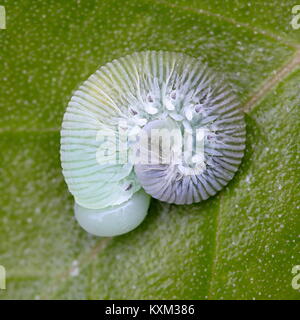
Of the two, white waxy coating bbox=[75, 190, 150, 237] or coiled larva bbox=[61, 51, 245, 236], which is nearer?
coiled larva bbox=[61, 51, 245, 236]

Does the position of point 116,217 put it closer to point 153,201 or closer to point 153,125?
point 153,201

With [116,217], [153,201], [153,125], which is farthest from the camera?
[153,201]

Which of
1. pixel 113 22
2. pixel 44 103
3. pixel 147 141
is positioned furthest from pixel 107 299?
pixel 113 22

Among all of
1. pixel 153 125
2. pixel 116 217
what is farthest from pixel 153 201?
pixel 153 125

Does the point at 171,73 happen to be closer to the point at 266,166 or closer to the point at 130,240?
the point at 266,166

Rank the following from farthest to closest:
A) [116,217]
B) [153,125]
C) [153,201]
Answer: [153,201] → [116,217] → [153,125]
